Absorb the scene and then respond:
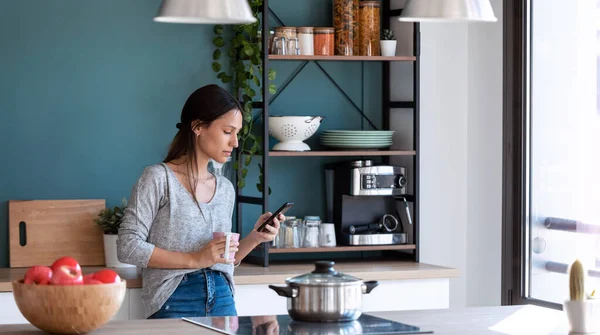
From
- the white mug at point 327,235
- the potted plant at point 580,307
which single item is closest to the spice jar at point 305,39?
the white mug at point 327,235

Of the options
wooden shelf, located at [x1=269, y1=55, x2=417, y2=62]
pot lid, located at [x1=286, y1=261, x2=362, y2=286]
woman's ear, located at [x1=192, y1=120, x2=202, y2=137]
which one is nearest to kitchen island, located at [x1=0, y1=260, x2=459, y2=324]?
woman's ear, located at [x1=192, y1=120, x2=202, y2=137]

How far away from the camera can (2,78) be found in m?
4.23

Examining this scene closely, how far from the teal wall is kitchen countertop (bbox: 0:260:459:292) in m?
0.39

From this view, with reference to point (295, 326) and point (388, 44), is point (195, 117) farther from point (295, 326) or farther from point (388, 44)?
point (388, 44)

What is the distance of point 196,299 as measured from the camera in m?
3.32

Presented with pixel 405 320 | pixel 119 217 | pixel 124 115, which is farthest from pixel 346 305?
pixel 124 115

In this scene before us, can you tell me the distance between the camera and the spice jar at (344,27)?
4465mm

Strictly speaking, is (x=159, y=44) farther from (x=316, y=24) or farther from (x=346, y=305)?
(x=346, y=305)

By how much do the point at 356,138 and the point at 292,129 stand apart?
1.00ft

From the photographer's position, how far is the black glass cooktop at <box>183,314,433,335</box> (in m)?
2.42

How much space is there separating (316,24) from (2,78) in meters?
1.46

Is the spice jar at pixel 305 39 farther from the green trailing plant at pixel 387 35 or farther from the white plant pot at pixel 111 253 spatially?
the white plant pot at pixel 111 253

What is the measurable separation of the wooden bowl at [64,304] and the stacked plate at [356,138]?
7.32ft

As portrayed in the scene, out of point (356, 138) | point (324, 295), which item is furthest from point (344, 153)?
point (324, 295)
